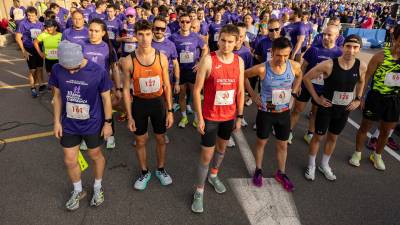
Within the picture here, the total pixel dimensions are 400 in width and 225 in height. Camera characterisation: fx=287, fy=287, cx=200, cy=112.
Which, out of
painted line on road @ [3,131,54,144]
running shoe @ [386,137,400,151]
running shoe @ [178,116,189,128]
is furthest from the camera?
running shoe @ [178,116,189,128]

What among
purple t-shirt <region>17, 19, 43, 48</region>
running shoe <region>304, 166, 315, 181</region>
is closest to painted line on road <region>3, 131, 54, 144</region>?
purple t-shirt <region>17, 19, 43, 48</region>

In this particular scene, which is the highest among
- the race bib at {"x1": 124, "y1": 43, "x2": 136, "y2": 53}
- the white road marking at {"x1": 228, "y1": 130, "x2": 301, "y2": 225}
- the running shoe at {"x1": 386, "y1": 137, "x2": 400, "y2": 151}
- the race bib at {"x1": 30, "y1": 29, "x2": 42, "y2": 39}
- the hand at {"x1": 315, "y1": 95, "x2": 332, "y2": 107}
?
the race bib at {"x1": 30, "y1": 29, "x2": 42, "y2": 39}

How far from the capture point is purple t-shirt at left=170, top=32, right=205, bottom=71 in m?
5.57

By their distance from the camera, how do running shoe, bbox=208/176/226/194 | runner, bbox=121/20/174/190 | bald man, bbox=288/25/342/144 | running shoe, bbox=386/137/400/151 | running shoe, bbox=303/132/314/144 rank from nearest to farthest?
runner, bbox=121/20/174/190, running shoe, bbox=208/176/226/194, bald man, bbox=288/25/342/144, running shoe, bbox=386/137/400/151, running shoe, bbox=303/132/314/144

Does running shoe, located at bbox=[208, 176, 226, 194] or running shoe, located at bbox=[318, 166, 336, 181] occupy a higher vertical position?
running shoe, located at bbox=[208, 176, 226, 194]

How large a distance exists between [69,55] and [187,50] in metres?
3.03

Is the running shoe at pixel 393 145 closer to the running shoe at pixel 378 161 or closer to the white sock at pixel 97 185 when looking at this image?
the running shoe at pixel 378 161

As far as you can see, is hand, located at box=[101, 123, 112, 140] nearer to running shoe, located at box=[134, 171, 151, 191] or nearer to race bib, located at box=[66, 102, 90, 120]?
race bib, located at box=[66, 102, 90, 120]

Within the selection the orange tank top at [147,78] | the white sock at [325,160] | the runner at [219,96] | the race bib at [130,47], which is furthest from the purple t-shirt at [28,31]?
the white sock at [325,160]

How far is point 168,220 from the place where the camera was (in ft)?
11.2

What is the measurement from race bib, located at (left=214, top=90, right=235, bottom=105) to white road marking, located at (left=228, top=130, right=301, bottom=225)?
136 cm

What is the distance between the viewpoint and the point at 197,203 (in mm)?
3596

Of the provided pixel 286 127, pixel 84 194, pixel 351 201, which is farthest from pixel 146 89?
pixel 351 201

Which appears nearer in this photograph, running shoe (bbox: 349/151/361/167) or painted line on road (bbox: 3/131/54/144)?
running shoe (bbox: 349/151/361/167)
